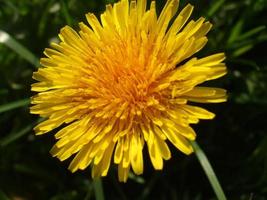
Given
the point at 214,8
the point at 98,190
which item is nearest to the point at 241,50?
the point at 214,8

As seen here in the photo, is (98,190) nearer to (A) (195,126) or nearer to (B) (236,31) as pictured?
(A) (195,126)

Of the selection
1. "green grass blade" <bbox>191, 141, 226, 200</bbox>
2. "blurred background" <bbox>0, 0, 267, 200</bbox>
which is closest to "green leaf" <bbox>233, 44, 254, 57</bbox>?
"blurred background" <bbox>0, 0, 267, 200</bbox>

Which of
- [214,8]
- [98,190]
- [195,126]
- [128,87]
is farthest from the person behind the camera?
[195,126]

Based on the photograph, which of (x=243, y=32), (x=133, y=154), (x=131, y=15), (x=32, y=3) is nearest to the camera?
(x=133, y=154)

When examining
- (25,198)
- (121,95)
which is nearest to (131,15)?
(121,95)

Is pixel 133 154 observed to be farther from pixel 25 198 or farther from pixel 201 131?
pixel 25 198

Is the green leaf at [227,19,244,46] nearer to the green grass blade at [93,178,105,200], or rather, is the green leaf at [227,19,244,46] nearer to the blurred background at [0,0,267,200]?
the blurred background at [0,0,267,200]
